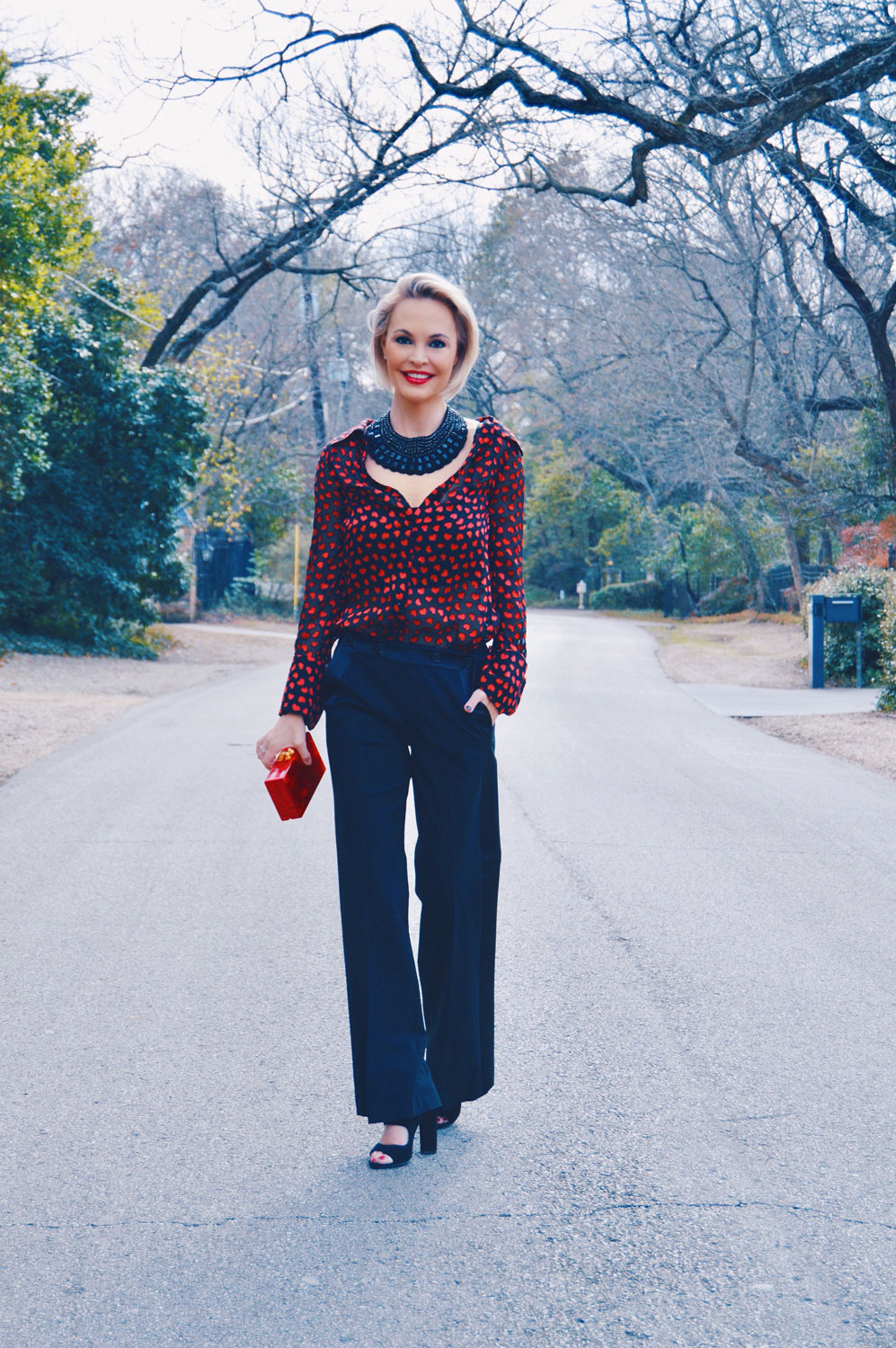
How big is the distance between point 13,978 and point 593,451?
40.0 meters

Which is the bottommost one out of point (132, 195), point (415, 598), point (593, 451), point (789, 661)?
point (789, 661)

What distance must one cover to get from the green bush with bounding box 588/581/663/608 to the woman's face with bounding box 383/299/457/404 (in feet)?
150

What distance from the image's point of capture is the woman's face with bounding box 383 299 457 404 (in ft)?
10.2

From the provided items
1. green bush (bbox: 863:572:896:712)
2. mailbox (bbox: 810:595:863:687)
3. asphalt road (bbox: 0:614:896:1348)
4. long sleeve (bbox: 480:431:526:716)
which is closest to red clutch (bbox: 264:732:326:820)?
long sleeve (bbox: 480:431:526:716)

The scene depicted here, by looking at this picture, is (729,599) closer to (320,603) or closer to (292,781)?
(320,603)

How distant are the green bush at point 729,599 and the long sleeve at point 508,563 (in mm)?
37950

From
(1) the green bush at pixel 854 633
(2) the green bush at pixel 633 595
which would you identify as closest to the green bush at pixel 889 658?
(1) the green bush at pixel 854 633

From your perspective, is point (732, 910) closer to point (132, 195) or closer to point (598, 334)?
point (598, 334)

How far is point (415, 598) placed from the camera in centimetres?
299

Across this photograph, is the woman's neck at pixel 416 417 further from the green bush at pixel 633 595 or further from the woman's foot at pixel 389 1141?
the green bush at pixel 633 595

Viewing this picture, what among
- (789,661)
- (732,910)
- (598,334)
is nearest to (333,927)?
(732,910)

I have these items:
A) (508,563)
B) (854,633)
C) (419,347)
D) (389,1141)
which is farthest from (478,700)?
(854,633)

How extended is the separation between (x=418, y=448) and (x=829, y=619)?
1322cm

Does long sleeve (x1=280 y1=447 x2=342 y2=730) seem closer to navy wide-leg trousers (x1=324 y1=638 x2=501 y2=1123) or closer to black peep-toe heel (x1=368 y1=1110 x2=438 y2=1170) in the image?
navy wide-leg trousers (x1=324 y1=638 x2=501 y2=1123)
